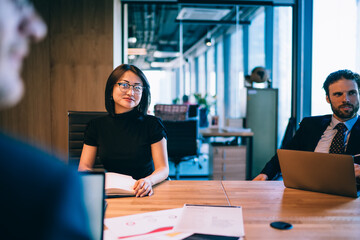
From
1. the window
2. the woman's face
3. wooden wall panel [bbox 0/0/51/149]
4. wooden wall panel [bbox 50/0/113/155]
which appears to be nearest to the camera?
the woman's face

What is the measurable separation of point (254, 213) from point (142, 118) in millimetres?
1061

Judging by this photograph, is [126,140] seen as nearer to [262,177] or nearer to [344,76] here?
[262,177]

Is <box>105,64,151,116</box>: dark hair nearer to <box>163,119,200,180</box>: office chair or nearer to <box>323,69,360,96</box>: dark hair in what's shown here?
<box>323,69,360,96</box>: dark hair

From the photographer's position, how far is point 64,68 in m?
3.42

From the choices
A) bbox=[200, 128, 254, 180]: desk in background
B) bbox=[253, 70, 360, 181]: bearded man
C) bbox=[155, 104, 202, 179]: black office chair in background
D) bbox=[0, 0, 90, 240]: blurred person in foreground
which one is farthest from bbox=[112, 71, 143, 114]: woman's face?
bbox=[200, 128, 254, 180]: desk in background

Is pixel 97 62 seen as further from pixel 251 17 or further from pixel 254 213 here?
pixel 251 17

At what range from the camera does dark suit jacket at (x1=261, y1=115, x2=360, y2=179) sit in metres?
1.89

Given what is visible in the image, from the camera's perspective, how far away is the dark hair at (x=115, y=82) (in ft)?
6.27

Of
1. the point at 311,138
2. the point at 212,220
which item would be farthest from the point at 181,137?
the point at 212,220

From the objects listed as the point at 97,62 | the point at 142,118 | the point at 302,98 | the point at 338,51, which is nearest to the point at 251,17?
the point at 302,98

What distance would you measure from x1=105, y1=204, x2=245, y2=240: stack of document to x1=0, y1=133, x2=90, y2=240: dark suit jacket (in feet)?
2.25

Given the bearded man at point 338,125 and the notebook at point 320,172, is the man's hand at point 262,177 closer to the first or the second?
the bearded man at point 338,125

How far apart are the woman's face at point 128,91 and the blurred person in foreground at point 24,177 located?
155cm

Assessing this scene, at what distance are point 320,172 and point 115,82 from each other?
135cm
